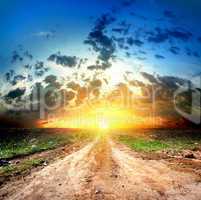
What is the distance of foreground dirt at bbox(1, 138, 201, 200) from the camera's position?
1295 centimetres

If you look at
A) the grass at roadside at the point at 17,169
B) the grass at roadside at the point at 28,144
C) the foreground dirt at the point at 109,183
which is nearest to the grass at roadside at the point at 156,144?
the grass at roadside at the point at 28,144

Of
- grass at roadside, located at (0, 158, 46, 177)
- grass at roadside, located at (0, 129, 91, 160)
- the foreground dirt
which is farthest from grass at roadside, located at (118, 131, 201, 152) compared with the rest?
grass at roadside, located at (0, 158, 46, 177)

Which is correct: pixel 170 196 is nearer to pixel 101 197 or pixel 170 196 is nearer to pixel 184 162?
pixel 101 197

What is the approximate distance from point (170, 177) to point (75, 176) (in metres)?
5.20

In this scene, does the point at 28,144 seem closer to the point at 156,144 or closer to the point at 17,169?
the point at 156,144

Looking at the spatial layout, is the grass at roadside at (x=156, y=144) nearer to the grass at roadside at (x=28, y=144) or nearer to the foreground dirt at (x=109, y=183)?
the grass at roadside at (x=28, y=144)

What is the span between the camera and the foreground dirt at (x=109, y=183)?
13.0m

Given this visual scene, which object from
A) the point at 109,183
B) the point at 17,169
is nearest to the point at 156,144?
the point at 17,169

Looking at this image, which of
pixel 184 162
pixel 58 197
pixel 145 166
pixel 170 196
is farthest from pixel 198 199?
pixel 184 162

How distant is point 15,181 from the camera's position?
15.9m

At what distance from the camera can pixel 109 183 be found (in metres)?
14.8

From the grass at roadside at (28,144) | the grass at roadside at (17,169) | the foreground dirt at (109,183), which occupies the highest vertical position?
the foreground dirt at (109,183)

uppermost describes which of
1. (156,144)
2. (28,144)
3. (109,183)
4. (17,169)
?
(109,183)

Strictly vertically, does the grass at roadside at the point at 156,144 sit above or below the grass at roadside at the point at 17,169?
below
